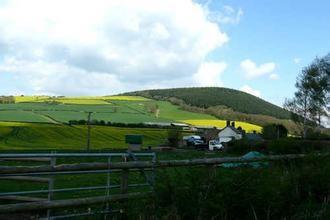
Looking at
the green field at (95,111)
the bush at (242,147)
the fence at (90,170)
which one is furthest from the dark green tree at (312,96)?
the fence at (90,170)

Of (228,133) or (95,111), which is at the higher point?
(95,111)

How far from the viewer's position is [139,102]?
515 feet

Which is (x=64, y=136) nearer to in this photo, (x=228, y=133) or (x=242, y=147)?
(x=228, y=133)

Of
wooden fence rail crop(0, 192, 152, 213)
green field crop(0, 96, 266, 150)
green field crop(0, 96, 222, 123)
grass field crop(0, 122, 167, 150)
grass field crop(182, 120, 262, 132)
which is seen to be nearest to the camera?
wooden fence rail crop(0, 192, 152, 213)

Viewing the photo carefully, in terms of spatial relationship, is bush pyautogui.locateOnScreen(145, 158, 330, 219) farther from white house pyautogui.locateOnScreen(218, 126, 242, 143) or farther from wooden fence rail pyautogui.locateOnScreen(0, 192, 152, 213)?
white house pyautogui.locateOnScreen(218, 126, 242, 143)

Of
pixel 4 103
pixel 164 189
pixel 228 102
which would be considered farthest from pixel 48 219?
pixel 228 102

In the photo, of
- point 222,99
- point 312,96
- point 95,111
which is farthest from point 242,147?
point 222,99

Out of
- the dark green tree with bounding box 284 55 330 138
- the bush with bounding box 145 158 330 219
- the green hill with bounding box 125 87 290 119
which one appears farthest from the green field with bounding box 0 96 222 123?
the bush with bounding box 145 158 330 219

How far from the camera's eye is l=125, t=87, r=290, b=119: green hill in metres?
172

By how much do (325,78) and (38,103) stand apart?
86.2 metres

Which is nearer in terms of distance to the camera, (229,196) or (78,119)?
(229,196)

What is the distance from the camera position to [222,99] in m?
182

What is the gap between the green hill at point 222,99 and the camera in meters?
172

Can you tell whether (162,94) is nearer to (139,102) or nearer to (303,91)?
(139,102)
